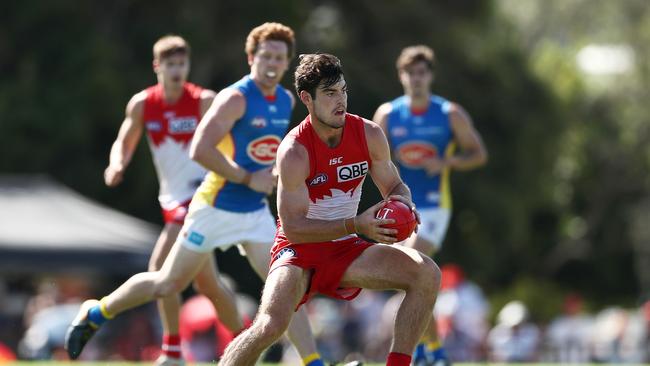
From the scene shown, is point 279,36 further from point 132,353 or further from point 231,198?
point 132,353

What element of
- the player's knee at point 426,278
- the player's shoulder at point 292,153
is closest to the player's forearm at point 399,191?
the player's knee at point 426,278

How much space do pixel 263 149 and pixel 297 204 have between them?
200cm

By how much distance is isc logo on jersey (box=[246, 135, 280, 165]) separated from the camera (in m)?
10.7

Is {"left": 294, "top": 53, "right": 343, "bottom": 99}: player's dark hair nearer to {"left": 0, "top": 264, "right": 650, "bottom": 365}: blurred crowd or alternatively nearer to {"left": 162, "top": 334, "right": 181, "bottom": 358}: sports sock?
{"left": 162, "top": 334, "right": 181, "bottom": 358}: sports sock

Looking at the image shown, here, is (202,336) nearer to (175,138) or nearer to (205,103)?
(175,138)

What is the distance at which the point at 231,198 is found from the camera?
1068cm

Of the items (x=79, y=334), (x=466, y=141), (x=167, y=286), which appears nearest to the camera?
(x=167, y=286)

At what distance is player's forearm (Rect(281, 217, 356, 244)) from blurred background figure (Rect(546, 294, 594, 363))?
46.3 feet

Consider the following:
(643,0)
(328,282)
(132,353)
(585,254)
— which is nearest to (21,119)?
(132,353)

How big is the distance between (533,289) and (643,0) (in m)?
14.9

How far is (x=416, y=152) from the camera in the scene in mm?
13031

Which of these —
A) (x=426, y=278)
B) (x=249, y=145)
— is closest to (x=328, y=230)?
(x=426, y=278)

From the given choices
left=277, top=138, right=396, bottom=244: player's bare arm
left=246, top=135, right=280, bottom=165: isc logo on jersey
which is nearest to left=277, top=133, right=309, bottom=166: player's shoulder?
left=277, top=138, right=396, bottom=244: player's bare arm

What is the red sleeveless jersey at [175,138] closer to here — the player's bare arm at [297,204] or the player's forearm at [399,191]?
the player's bare arm at [297,204]
